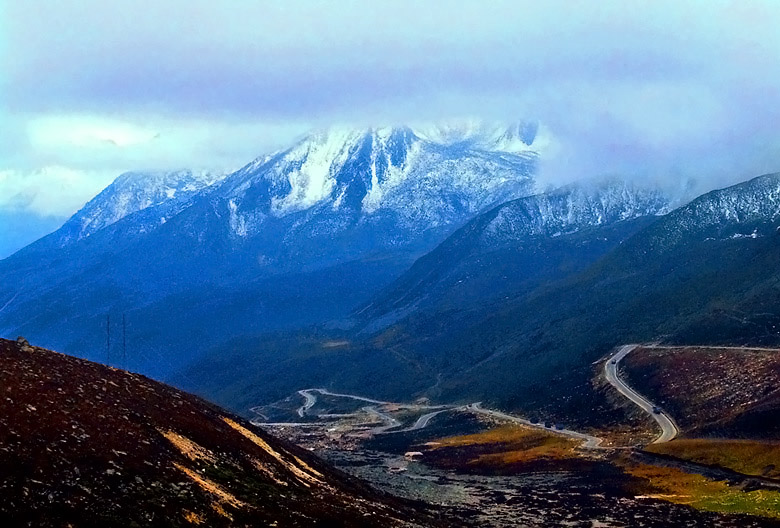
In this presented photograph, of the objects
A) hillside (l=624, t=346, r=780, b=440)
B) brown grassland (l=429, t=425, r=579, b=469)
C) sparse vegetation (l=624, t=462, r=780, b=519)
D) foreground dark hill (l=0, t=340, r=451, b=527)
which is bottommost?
brown grassland (l=429, t=425, r=579, b=469)

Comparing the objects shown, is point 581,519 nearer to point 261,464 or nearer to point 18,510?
point 261,464

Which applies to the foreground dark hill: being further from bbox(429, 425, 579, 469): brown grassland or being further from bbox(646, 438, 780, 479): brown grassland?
bbox(429, 425, 579, 469): brown grassland

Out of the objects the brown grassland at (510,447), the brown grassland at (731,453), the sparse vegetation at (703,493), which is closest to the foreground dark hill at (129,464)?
the sparse vegetation at (703,493)

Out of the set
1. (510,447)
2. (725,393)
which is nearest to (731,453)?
(725,393)

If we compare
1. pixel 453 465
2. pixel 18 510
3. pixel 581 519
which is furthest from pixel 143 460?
pixel 453 465

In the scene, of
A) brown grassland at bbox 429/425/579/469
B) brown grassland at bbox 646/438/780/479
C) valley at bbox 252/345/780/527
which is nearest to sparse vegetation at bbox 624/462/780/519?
valley at bbox 252/345/780/527

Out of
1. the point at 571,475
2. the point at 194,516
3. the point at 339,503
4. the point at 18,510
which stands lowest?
the point at 571,475

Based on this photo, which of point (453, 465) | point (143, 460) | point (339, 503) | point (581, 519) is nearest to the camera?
point (143, 460)

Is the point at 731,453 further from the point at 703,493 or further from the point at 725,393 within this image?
the point at 725,393

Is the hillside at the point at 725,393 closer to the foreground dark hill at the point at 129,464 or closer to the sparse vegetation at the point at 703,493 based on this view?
the sparse vegetation at the point at 703,493
